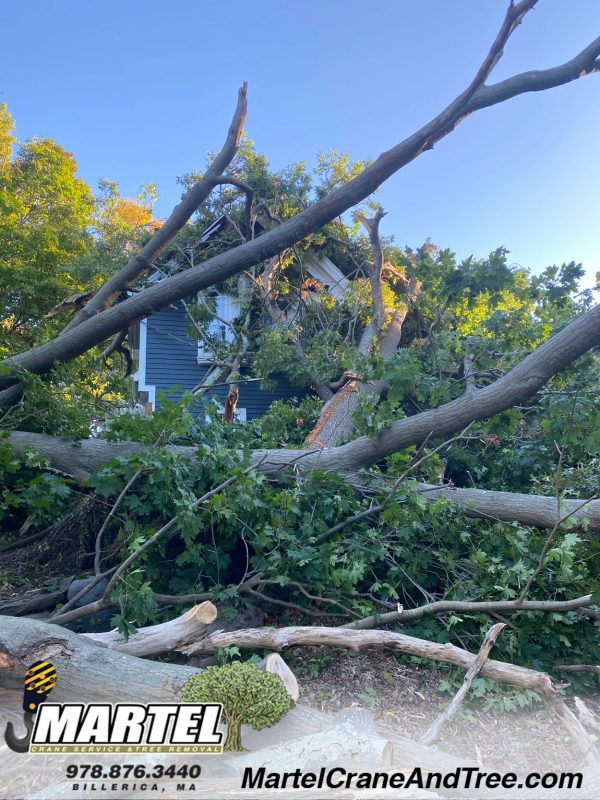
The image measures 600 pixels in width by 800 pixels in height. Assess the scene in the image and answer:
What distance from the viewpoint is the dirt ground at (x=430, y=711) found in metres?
3.02

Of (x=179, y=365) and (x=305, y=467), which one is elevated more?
(x=179, y=365)

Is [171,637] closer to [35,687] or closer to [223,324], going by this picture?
[35,687]

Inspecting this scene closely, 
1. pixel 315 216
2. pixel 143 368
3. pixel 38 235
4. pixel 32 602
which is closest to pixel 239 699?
pixel 32 602

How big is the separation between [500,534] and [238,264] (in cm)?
317

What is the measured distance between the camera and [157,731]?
2.49 meters

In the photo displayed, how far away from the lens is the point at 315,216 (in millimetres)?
4777

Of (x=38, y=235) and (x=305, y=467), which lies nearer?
(x=305, y=467)

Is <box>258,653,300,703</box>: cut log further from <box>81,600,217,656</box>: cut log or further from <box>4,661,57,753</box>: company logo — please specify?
<box>4,661,57,753</box>: company logo

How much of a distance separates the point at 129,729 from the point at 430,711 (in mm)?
1900

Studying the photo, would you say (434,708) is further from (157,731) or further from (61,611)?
(61,611)

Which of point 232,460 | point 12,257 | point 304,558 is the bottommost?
point 304,558

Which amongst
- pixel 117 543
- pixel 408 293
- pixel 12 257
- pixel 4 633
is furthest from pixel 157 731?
pixel 12 257

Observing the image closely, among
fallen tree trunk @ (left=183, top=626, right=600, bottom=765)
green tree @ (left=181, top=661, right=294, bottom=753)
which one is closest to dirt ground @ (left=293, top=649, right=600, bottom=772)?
fallen tree trunk @ (left=183, top=626, right=600, bottom=765)

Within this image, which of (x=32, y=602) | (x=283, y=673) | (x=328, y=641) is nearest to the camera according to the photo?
(x=283, y=673)
